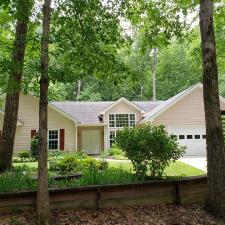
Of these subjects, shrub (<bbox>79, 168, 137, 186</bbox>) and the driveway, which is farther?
the driveway

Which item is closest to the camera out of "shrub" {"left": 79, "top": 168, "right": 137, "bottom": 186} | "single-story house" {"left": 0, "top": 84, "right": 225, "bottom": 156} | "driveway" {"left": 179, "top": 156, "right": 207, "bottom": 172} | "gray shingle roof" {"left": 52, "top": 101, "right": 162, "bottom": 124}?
"shrub" {"left": 79, "top": 168, "right": 137, "bottom": 186}

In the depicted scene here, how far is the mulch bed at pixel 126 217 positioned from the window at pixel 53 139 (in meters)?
19.9

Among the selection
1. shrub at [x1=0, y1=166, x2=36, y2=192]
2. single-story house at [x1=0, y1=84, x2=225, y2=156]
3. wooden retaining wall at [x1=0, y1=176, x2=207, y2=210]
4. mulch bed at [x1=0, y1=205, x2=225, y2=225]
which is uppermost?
single-story house at [x1=0, y1=84, x2=225, y2=156]

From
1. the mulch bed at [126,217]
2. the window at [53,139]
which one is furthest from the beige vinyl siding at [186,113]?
the mulch bed at [126,217]

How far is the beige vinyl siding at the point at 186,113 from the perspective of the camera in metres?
26.9

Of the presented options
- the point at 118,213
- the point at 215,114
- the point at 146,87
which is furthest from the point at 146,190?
the point at 146,87

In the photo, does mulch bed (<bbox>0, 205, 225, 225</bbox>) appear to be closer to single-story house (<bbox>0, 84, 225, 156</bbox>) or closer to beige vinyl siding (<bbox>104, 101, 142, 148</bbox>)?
single-story house (<bbox>0, 84, 225, 156</bbox>)

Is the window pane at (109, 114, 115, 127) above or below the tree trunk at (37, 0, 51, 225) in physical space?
above

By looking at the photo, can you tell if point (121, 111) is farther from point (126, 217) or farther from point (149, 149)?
point (126, 217)

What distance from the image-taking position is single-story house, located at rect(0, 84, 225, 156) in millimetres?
26156

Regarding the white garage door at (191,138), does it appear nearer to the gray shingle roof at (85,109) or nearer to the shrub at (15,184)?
the gray shingle roof at (85,109)

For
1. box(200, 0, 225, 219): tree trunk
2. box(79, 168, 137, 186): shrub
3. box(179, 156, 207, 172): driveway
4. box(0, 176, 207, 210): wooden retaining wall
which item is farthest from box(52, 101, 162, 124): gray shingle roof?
box(200, 0, 225, 219): tree trunk

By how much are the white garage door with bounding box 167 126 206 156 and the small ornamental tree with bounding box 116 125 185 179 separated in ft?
59.0

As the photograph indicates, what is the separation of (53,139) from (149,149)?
1938cm
